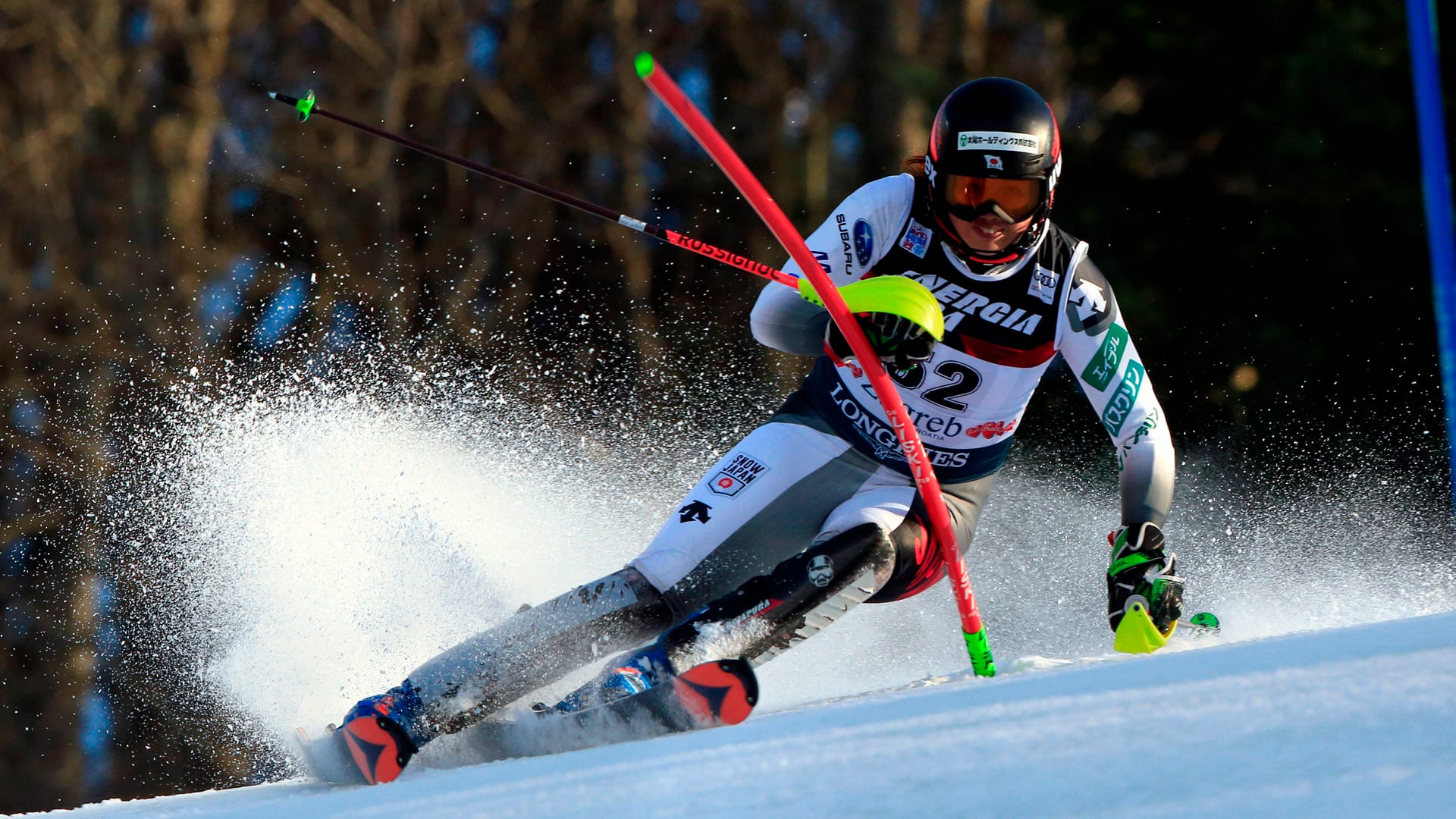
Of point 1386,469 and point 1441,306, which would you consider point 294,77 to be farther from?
point 1441,306

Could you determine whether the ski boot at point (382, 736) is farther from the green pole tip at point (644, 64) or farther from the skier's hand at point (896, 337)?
the green pole tip at point (644, 64)

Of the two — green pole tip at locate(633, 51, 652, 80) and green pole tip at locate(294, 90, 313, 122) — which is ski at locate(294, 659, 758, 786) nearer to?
green pole tip at locate(633, 51, 652, 80)

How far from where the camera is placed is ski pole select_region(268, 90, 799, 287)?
11.2ft

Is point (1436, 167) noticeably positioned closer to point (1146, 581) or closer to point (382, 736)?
point (1146, 581)

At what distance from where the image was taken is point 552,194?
3541 mm

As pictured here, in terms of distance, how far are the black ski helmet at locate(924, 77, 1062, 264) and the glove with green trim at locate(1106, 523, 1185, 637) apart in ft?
2.76

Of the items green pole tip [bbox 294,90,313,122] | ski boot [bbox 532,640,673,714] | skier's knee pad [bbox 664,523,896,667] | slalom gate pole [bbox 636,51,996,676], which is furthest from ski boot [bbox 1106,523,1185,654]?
green pole tip [bbox 294,90,313,122]

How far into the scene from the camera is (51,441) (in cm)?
1378

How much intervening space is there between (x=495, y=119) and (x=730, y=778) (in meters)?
14.3

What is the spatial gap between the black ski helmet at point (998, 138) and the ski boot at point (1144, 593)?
851 millimetres

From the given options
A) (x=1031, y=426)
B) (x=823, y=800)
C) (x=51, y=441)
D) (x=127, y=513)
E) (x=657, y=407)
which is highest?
(x=51, y=441)

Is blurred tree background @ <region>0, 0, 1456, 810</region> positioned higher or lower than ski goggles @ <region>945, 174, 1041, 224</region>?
higher

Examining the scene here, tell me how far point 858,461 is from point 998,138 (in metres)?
0.96

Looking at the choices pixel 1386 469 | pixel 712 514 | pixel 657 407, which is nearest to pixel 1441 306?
pixel 712 514
